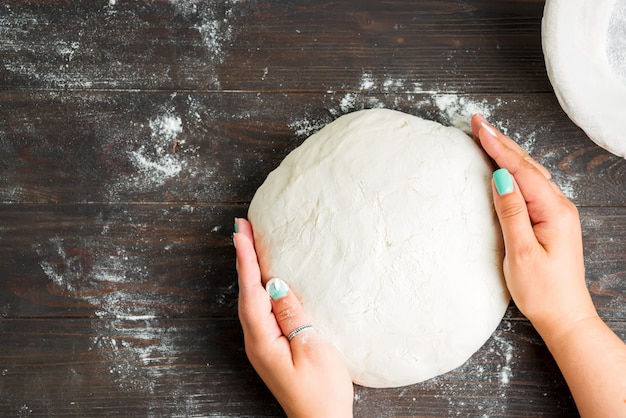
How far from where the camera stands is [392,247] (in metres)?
0.90

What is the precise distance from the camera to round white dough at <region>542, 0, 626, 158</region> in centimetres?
99

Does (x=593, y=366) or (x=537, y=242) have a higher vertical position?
(x=537, y=242)

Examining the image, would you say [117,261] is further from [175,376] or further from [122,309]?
[175,376]

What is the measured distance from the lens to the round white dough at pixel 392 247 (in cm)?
90

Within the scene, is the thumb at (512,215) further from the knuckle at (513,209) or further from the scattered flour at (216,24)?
the scattered flour at (216,24)

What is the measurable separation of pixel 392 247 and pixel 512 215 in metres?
0.20

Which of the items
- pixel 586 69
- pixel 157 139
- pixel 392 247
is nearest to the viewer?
pixel 392 247

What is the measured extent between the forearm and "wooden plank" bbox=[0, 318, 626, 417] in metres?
0.11

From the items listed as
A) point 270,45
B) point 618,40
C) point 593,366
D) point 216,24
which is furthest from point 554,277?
point 216,24

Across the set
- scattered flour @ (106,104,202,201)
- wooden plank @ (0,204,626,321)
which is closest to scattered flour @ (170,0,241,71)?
scattered flour @ (106,104,202,201)

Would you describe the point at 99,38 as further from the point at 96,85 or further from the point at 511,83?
the point at 511,83

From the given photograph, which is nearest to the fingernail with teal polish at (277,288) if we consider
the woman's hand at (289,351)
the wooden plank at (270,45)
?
the woman's hand at (289,351)

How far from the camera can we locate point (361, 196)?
92 centimetres

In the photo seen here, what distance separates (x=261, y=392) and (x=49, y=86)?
745 mm
